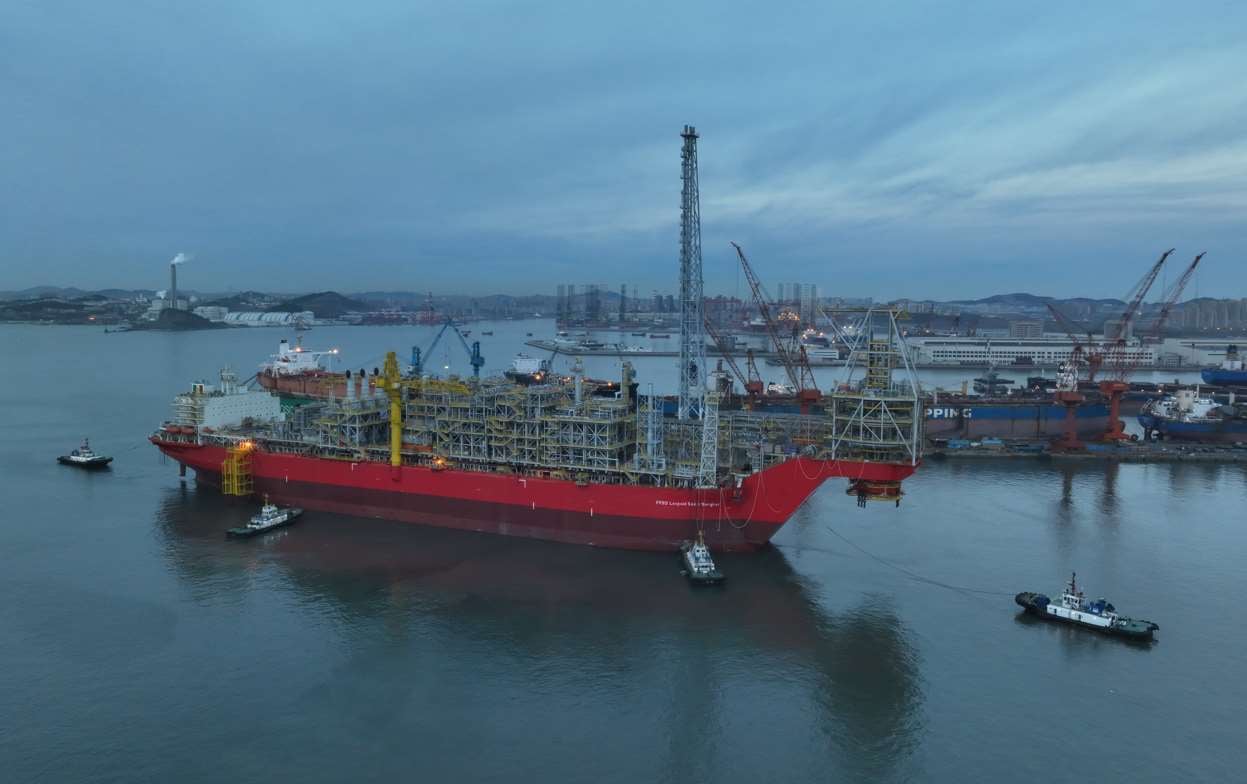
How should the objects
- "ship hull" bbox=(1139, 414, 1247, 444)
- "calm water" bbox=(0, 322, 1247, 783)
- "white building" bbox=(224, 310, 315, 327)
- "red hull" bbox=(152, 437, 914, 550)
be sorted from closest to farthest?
"calm water" bbox=(0, 322, 1247, 783)
"red hull" bbox=(152, 437, 914, 550)
"ship hull" bbox=(1139, 414, 1247, 444)
"white building" bbox=(224, 310, 315, 327)

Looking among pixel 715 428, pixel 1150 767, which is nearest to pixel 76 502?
pixel 715 428

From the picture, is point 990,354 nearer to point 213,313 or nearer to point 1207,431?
point 1207,431

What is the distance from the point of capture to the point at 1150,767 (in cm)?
1043

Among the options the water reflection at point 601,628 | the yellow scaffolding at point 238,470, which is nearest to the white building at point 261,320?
the yellow scaffolding at point 238,470

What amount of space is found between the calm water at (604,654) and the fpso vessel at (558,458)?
825 mm

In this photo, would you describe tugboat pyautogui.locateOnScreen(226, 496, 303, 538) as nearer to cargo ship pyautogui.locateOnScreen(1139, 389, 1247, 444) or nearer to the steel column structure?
the steel column structure

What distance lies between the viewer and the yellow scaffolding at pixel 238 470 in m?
21.2

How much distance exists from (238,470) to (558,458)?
9.27 meters

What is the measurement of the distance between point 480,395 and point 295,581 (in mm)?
6046

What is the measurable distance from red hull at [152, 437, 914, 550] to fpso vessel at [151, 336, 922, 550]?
0.03m

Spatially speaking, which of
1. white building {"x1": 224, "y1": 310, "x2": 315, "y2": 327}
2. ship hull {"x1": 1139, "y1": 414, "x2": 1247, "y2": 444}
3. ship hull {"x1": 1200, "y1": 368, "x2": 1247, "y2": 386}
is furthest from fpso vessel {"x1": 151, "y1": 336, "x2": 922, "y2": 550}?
white building {"x1": 224, "y1": 310, "x2": 315, "y2": 327}

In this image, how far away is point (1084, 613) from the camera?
47.0 feet

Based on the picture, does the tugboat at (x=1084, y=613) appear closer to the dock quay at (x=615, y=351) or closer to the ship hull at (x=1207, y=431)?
the ship hull at (x=1207, y=431)

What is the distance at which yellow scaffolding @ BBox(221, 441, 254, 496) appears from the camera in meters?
21.2
